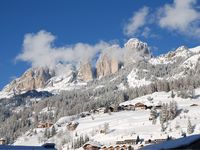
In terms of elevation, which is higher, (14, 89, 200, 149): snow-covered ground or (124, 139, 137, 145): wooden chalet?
(14, 89, 200, 149): snow-covered ground

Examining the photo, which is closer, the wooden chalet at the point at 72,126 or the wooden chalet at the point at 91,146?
the wooden chalet at the point at 91,146

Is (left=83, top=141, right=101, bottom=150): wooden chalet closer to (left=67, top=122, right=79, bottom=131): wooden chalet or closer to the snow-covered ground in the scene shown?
the snow-covered ground

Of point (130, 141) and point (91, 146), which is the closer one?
point (91, 146)

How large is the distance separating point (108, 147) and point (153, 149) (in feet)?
295

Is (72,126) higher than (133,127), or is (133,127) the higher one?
(72,126)

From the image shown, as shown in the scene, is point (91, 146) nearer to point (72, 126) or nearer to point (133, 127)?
point (133, 127)

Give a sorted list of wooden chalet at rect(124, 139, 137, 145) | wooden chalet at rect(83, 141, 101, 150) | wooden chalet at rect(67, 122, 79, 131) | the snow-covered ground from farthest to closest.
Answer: wooden chalet at rect(67, 122, 79, 131)
the snow-covered ground
wooden chalet at rect(124, 139, 137, 145)
wooden chalet at rect(83, 141, 101, 150)

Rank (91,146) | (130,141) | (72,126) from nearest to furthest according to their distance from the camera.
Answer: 1. (91,146)
2. (130,141)
3. (72,126)

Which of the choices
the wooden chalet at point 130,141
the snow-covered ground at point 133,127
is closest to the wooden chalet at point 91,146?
the wooden chalet at point 130,141

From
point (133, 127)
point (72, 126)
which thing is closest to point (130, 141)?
point (133, 127)

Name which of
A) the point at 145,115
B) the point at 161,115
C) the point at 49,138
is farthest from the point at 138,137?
the point at 49,138

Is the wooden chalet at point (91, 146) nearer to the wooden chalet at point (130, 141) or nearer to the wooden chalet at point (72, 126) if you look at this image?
the wooden chalet at point (130, 141)

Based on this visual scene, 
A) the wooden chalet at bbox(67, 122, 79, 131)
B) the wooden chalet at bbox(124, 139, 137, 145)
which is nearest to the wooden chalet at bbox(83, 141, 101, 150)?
the wooden chalet at bbox(124, 139, 137, 145)

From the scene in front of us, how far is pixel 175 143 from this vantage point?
1972 inches
